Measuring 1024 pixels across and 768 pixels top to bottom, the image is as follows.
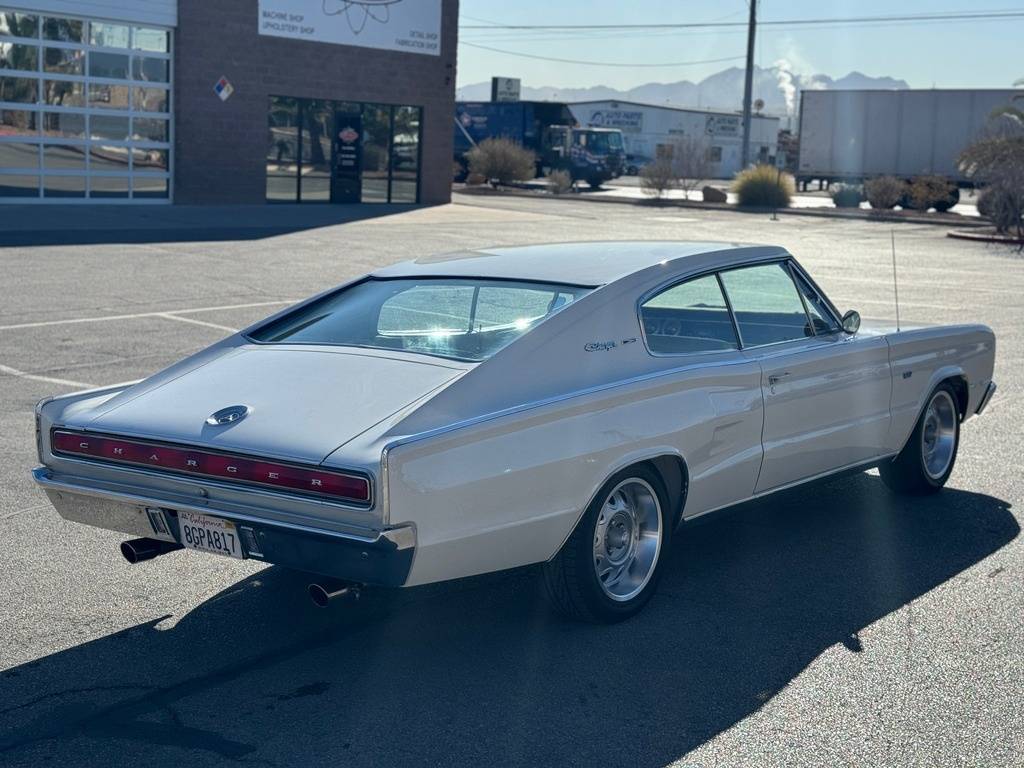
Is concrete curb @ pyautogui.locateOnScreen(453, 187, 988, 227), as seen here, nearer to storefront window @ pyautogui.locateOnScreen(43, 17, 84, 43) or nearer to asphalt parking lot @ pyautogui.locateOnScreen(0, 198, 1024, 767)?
storefront window @ pyautogui.locateOnScreen(43, 17, 84, 43)

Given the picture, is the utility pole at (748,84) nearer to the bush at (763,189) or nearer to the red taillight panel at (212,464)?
the bush at (763,189)

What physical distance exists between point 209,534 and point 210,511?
0.10 metres

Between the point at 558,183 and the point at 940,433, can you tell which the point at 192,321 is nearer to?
the point at 940,433

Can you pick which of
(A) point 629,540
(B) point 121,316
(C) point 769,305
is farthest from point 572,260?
(B) point 121,316

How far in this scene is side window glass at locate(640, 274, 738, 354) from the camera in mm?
5586

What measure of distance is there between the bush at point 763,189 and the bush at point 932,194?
430cm

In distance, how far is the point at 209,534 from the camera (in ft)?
15.2

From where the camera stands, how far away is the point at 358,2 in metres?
33.3

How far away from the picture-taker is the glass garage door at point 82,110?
2784 centimetres

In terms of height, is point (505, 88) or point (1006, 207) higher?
point (505, 88)

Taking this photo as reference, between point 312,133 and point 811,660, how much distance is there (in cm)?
2981

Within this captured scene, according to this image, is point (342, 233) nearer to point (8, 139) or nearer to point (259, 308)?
point (8, 139)

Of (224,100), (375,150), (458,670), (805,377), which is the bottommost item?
(458,670)

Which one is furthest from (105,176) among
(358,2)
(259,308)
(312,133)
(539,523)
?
(539,523)
